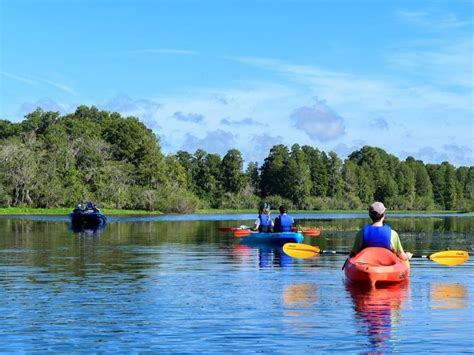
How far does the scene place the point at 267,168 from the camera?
14588 centimetres

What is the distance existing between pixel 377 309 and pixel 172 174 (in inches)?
3876

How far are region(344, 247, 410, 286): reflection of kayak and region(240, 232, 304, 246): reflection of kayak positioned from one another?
1336 centimetres

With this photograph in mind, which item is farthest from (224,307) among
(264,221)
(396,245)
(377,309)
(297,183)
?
(297,183)

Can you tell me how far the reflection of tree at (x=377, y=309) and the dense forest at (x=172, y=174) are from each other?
3081 inches

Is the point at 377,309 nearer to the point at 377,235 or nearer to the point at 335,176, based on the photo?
the point at 377,235

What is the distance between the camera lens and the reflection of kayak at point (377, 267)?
56.5ft

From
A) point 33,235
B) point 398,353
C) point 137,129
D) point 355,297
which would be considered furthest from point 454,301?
point 137,129

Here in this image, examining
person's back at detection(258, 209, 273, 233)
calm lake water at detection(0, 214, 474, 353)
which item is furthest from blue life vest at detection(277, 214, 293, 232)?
calm lake water at detection(0, 214, 474, 353)

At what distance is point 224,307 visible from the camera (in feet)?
49.8

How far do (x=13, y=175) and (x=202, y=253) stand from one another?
67146 millimetres

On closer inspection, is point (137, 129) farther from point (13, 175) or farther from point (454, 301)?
point (454, 301)

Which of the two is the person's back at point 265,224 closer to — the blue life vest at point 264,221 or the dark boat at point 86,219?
the blue life vest at point 264,221

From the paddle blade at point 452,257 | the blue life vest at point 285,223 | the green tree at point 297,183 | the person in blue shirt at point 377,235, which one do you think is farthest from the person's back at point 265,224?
the green tree at point 297,183

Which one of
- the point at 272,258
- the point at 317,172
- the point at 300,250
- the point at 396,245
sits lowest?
the point at 272,258
